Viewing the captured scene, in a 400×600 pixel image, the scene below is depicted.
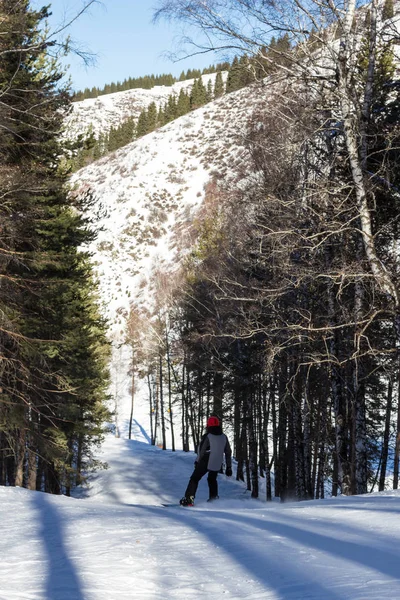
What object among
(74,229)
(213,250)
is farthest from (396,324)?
(213,250)

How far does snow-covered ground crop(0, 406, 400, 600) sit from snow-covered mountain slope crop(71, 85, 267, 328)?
65.9 m

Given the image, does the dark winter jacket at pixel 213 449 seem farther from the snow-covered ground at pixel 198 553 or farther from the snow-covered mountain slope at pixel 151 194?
the snow-covered mountain slope at pixel 151 194

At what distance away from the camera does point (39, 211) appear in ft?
40.3

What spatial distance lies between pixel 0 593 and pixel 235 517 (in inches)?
133

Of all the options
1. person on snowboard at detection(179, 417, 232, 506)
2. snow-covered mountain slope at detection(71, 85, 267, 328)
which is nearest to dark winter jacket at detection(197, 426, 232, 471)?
person on snowboard at detection(179, 417, 232, 506)

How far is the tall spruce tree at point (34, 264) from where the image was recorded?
11266 mm

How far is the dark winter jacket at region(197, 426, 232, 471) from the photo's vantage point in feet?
34.2

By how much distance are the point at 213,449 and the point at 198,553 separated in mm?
6142

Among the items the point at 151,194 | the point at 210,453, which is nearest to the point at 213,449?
the point at 210,453

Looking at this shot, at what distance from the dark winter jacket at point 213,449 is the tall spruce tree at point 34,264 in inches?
149

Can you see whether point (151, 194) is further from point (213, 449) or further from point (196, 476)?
point (196, 476)

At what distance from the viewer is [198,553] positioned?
436 cm

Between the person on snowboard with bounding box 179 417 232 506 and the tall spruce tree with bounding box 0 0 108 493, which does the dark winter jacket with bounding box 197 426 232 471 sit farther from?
the tall spruce tree with bounding box 0 0 108 493

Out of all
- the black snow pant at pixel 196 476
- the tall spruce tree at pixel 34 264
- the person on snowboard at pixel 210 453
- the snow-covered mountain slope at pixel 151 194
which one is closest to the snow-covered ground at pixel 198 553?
the black snow pant at pixel 196 476
